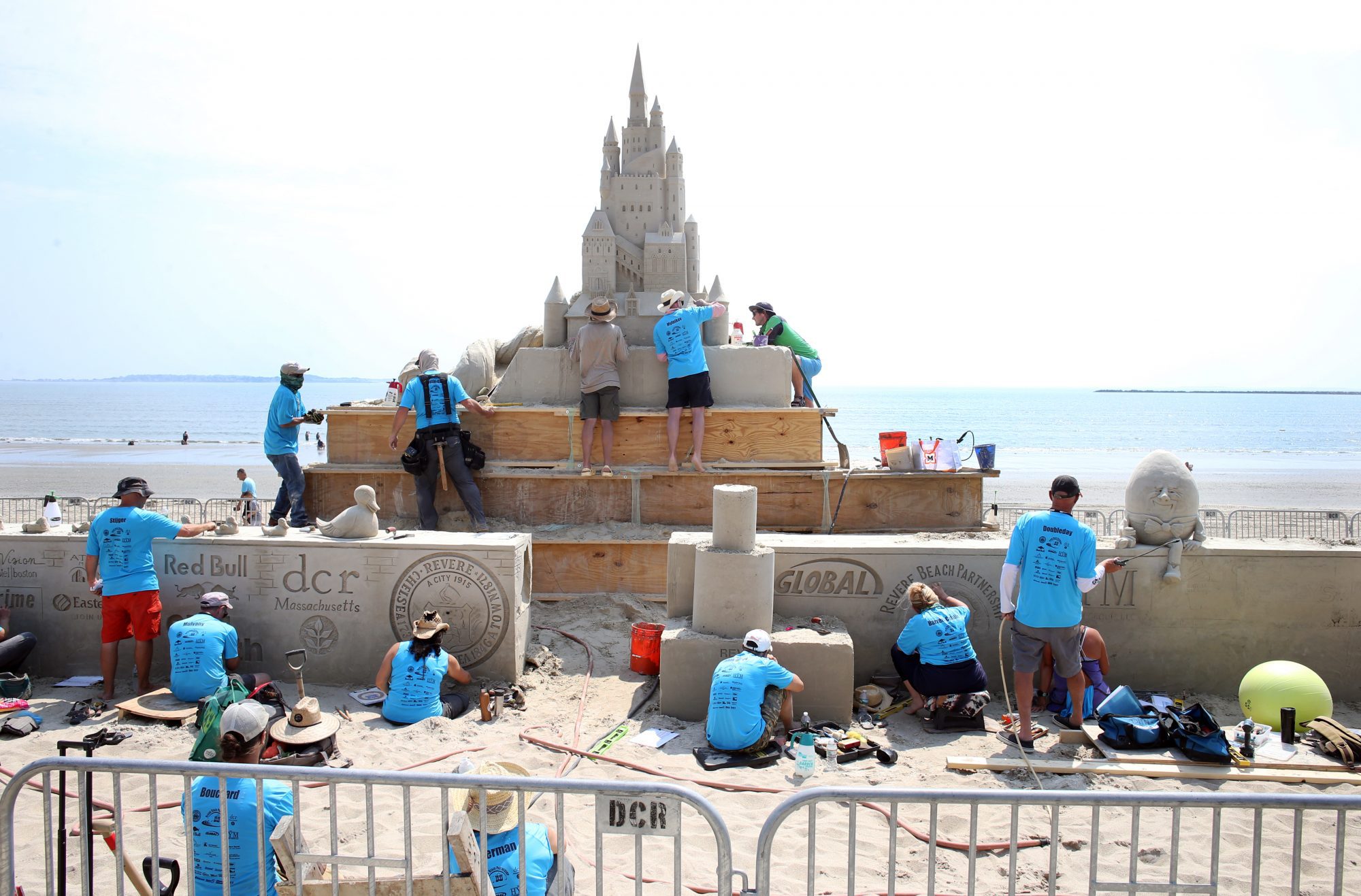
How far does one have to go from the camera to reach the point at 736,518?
7.02m

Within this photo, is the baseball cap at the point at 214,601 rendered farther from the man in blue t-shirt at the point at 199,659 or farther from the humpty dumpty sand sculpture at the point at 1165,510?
the humpty dumpty sand sculpture at the point at 1165,510

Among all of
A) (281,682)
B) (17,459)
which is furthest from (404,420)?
(17,459)

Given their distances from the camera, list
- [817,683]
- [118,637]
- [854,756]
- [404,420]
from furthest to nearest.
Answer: [404,420] < [118,637] < [817,683] < [854,756]

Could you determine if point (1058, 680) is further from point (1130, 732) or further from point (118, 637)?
point (118, 637)

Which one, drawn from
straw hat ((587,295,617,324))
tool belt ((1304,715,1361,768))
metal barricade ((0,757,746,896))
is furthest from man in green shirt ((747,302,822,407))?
metal barricade ((0,757,746,896))

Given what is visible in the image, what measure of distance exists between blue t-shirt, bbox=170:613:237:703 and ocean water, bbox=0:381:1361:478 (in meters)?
7.64

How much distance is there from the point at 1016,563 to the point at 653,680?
3.22 metres

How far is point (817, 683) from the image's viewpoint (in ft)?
22.1

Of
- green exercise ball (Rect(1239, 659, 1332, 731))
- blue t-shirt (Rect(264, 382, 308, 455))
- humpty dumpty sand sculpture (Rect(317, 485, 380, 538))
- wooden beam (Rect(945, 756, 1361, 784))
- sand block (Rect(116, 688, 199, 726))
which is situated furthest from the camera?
blue t-shirt (Rect(264, 382, 308, 455))

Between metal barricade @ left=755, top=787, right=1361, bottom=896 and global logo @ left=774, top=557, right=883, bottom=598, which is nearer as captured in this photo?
metal barricade @ left=755, top=787, right=1361, bottom=896

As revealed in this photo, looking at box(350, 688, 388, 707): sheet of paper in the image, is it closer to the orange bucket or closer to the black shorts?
the black shorts

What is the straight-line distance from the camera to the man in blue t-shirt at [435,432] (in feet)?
30.7

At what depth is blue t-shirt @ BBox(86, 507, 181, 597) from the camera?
23.0 ft

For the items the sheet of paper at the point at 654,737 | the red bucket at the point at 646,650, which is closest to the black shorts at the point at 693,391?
the red bucket at the point at 646,650
